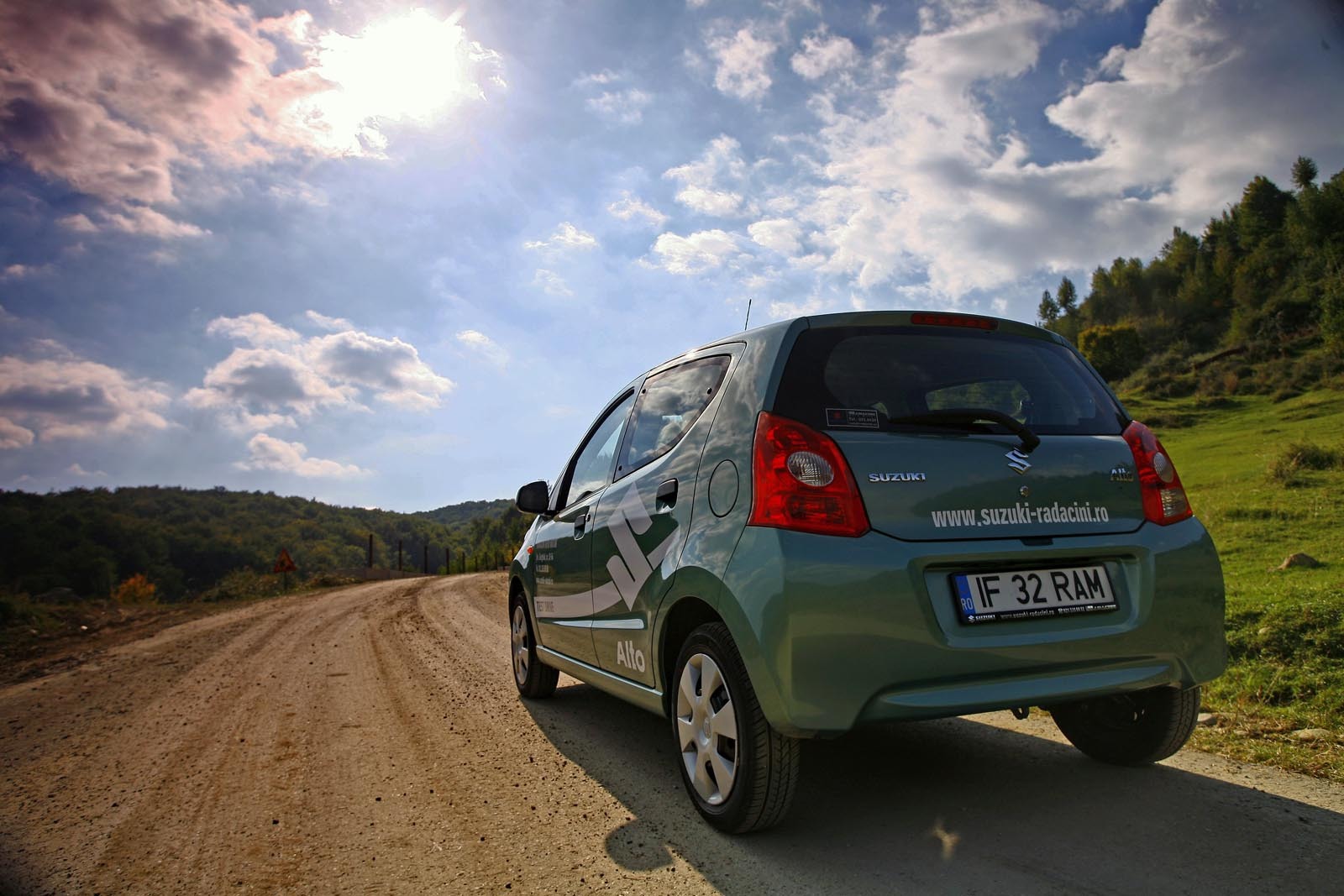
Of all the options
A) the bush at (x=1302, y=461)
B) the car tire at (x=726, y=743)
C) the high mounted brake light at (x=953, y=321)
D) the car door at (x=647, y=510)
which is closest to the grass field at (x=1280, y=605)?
the bush at (x=1302, y=461)

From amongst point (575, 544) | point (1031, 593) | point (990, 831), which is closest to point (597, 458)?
point (575, 544)

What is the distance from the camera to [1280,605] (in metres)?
5.81

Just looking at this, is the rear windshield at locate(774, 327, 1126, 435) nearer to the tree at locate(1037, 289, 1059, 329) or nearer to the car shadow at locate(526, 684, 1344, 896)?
the car shadow at locate(526, 684, 1344, 896)

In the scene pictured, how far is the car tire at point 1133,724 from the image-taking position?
3.21 m

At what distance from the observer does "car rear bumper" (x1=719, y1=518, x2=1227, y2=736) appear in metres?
2.51

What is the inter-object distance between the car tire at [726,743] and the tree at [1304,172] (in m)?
120

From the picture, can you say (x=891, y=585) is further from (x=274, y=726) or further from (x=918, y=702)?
(x=274, y=726)

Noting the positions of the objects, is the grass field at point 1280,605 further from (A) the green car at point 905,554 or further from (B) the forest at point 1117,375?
(B) the forest at point 1117,375

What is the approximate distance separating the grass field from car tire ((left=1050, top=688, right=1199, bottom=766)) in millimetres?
606

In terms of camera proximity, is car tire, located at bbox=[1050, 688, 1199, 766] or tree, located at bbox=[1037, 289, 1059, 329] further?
tree, located at bbox=[1037, 289, 1059, 329]

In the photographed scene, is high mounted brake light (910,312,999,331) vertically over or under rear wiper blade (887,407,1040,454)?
over

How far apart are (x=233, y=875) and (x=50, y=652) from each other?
8.78 m

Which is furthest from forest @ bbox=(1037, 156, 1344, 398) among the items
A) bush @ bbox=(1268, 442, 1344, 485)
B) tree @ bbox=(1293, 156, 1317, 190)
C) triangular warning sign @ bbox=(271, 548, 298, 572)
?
triangular warning sign @ bbox=(271, 548, 298, 572)

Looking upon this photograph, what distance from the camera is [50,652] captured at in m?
9.36
